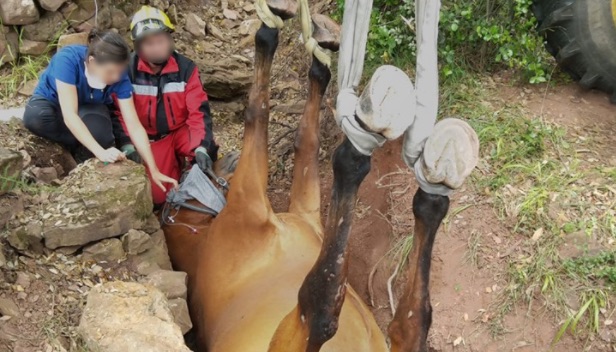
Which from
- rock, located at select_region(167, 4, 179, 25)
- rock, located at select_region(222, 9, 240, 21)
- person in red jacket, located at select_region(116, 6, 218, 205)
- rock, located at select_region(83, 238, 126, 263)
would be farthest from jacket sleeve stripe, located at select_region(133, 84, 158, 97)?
rock, located at select_region(222, 9, 240, 21)

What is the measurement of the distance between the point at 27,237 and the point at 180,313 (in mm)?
723

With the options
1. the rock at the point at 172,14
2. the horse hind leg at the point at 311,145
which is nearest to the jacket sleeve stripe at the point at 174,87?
the horse hind leg at the point at 311,145

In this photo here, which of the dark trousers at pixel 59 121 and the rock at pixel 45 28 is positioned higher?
the rock at pixel 45 28

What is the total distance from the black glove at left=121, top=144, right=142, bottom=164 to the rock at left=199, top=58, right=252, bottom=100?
1.07 metres

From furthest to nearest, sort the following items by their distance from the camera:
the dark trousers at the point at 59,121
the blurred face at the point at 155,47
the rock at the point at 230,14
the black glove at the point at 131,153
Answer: the rock at the point at 230,14, the black glove at the point at 131,153, the blurred face at the point at 155,47, the dark trousers at the point at 59,121

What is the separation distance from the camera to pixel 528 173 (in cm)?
349

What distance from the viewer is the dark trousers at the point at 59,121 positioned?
12.0 feet

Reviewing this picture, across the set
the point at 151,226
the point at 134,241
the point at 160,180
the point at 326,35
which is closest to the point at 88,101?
the point at 160,180

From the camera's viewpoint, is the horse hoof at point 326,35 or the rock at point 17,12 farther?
the rock at point 17,12

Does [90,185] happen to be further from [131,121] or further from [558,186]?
[558,186]

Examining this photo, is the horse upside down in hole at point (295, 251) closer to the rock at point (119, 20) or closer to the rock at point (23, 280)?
the rock at point (23, 280)

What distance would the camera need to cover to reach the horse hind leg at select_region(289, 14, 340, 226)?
3443mm

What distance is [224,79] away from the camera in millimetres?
4930

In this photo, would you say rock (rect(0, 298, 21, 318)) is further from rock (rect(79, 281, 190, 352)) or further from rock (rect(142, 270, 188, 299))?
rock (rect(142, 270, 188, 299))
